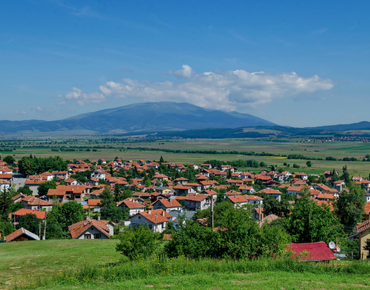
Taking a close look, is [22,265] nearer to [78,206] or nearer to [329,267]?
[329,267]

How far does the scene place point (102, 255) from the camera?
1903cm

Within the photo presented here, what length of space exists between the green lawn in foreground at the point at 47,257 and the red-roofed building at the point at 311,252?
923 cm

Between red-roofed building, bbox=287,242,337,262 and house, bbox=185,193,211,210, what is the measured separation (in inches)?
1298

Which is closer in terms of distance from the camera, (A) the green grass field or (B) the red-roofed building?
(A) the green grass field

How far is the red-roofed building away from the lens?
15.2 m

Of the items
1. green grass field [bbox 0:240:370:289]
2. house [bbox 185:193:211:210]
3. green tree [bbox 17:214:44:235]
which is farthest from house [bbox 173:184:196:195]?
green grass field [bbox 0:240:370:289]

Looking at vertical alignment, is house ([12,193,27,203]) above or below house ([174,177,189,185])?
above

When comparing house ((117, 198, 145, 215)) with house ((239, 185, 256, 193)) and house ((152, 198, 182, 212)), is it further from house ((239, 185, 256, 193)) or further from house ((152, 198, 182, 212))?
house ((239, 185, 256, 193))

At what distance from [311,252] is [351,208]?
69.7 feet

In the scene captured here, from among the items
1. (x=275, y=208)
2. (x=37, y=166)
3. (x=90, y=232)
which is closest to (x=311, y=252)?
(x=90, y=232)

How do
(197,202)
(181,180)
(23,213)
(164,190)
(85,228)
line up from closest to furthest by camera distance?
(85,228) < (23,213) < (197,202) < (164,190) < (181,180)

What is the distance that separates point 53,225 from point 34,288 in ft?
67.4

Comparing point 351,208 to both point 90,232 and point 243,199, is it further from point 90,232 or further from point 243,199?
point 90,232

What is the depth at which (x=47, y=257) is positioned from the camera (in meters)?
18.0
